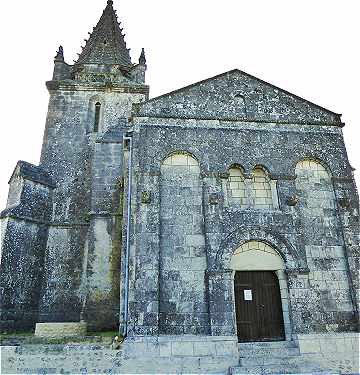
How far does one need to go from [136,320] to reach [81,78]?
14.0 m

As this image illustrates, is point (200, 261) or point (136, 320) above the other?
point (200, 261)

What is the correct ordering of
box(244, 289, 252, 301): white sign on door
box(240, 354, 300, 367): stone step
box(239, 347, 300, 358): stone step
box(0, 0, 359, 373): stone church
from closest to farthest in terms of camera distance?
1. box(240, 354, 300, 367): stone step
2. box(239, 347, 300, 358): stone step
3. box(0, 0, 359, 373): stone church
4. box(244, 289, 252, 301): white sign on door

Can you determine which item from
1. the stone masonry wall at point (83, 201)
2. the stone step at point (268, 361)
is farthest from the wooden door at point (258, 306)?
the stone masonry wall at point (83, 201)

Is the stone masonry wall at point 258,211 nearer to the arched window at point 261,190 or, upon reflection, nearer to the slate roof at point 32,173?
the arched window at point 261,190

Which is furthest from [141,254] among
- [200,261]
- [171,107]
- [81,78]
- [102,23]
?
[102,23]

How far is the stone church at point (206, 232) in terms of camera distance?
9.93 m

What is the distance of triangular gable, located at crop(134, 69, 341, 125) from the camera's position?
1209cm

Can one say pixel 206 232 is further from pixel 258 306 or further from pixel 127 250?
pixel 258 306

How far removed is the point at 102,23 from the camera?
22.7 m

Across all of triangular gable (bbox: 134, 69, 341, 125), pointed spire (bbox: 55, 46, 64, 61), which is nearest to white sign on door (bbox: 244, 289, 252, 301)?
triangular gable (bbox: 134, 69, 341, 125)

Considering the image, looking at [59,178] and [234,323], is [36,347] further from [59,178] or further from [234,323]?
[59,178]

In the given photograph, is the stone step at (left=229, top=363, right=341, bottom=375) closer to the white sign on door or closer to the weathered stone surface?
the white sign on door

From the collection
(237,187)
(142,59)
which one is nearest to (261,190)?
(237,187)

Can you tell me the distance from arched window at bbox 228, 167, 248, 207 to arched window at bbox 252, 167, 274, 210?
385mm
